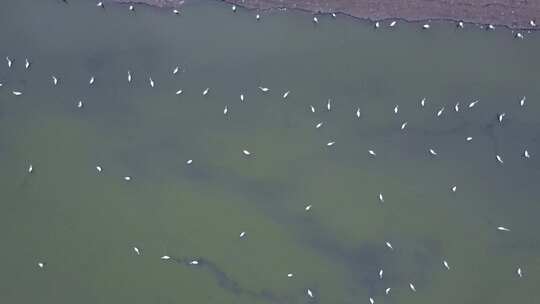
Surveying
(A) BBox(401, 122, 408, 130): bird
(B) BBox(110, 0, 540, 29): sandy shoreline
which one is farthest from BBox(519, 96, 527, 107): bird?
(A) BBox(401, 122, 408, 130): bird

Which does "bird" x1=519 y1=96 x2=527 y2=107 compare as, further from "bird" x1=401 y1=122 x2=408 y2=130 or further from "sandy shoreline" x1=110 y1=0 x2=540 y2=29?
"bird" x1=401 y1=122 x2=408 y2=130

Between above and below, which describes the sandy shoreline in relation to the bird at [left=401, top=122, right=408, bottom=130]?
above

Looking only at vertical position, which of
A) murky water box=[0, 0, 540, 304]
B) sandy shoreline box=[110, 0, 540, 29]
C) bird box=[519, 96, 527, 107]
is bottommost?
murky water box=[0, 0, 540, 304]

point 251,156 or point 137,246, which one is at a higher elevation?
point 251,156

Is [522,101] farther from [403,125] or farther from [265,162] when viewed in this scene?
[265,162]

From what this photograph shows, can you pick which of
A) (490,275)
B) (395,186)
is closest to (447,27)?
(395,186)

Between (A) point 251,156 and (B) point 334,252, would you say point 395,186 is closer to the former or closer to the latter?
(B) point 334,252
